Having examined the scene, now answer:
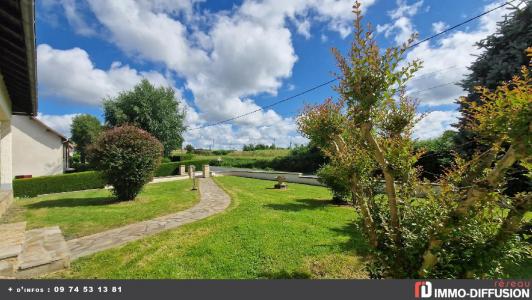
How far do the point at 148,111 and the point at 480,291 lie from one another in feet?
91.7

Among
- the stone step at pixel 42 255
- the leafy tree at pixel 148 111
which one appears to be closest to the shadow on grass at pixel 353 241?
the stone step at pixel 42 255

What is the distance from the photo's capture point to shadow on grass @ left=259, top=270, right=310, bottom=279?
3627 mm

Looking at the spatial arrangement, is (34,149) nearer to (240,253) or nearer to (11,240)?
(11,240)

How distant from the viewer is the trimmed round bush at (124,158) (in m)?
9.29

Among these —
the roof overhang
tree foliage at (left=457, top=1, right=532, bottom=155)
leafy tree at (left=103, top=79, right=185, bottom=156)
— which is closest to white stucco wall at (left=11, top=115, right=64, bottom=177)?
leafy tree at (left=103, top=79, right=185, bottom=156)

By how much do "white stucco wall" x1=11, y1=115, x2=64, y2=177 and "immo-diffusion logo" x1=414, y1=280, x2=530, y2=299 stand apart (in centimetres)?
2572

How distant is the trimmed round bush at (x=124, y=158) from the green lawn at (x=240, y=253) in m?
4.66

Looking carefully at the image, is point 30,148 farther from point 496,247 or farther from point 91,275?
point 496,247

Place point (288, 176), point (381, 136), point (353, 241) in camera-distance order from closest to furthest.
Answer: point (381, 136) < point (353, 241) < point (288, 176)

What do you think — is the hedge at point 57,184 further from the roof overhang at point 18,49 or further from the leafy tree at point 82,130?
the leafy tree at point 82,130

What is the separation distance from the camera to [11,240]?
15.6 ft

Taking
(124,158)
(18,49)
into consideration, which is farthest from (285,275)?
(124,158)

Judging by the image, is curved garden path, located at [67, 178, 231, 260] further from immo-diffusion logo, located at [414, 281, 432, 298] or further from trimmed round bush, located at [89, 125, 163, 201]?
immo-diffusion logo, located at [414, 281, 432, 298]

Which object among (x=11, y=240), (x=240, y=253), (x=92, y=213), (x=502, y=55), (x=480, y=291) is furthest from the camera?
(x=92, y=213)
